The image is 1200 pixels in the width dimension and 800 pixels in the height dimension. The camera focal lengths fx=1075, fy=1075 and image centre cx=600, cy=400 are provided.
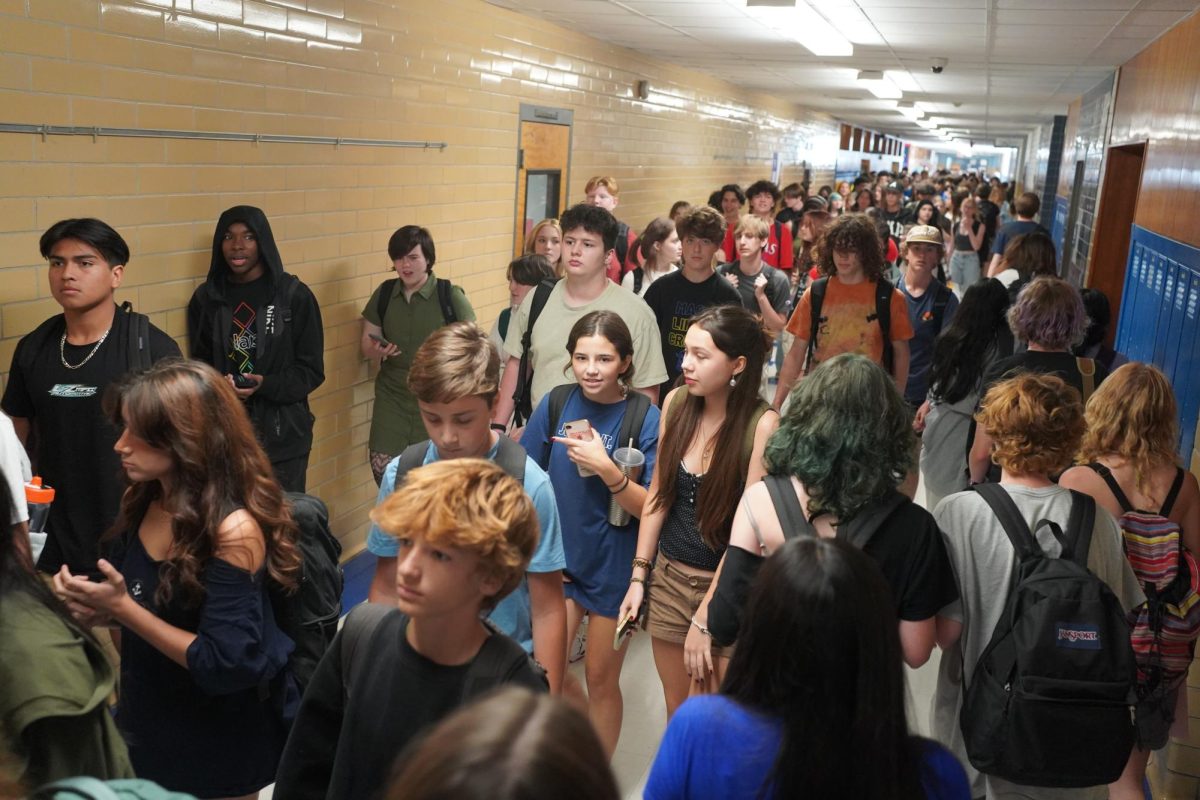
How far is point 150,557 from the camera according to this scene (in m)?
2.43

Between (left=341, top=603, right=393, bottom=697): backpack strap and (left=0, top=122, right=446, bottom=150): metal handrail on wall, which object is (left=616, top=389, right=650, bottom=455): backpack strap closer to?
(left=341, top=603, right=393, bottom=697): backpack strap

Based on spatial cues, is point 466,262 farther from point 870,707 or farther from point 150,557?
point 870,707

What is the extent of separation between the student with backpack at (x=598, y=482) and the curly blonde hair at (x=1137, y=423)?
1.40 m

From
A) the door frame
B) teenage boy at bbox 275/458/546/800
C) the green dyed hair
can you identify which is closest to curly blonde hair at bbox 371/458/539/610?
teenage boy at bbox 275/458/546/800

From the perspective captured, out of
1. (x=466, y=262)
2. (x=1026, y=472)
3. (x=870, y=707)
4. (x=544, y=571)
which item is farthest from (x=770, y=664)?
(x=466, y=262)

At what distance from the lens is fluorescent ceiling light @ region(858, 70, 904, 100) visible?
12109 millimetres

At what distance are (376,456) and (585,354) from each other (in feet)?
8.20

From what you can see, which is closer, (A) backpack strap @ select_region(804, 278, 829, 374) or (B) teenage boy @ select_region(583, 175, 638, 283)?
(A) backpack strap @ select_region(804, 278, 829, 374)

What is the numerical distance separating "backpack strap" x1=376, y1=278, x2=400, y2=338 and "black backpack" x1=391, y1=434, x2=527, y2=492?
3076 mm

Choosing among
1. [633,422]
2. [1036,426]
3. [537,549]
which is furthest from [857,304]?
[537,549]

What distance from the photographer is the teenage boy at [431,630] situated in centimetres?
186

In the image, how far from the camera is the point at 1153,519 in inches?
127

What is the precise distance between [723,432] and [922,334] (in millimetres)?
3349

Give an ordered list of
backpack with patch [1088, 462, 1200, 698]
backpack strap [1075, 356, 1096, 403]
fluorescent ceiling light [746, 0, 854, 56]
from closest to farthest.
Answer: backpack with patch [1088, 462, 1200, 698], backpack strap [1075, 356, 1096, 403], fluorescent ceiling light [746, 0, 854, 56]
